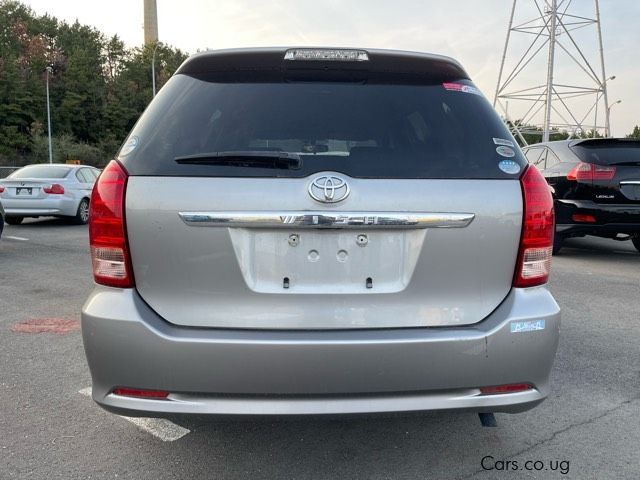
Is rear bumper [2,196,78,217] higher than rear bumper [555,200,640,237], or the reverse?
rear bumper [555,200,640,237]

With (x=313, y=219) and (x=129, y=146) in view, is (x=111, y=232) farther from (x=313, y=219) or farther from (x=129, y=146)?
(x=313, y=219)

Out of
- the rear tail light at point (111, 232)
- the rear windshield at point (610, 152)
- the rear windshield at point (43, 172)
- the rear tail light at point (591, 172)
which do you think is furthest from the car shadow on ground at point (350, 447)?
the rear windshield at point (43, 172)

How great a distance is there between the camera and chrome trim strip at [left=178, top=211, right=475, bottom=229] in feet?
6.88

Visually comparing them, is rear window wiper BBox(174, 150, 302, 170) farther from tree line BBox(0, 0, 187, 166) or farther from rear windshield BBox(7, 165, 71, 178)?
tree line BBox(0, 0, 187, 166)

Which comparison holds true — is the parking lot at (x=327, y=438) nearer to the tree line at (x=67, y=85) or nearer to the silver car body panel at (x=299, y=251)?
the silver car body panel at (x=299, y=251)

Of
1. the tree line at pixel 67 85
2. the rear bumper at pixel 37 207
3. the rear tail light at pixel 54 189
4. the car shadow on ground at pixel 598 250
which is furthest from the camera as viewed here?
the tree line at pixel 67 85

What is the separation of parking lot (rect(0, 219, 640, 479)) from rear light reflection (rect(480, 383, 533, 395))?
20cm

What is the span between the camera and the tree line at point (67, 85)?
54.4 metres

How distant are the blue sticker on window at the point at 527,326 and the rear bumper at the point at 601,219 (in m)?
6.03

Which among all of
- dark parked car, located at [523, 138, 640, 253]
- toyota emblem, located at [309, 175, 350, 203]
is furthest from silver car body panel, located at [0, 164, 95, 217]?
toyota emblem, located at [309, 175, 350, 203]

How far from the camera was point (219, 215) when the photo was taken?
2098 millimetres

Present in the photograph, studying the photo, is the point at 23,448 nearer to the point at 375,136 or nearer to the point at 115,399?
the point at 115,399

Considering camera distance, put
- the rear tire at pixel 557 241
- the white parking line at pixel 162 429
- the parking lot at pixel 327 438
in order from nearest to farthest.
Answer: the parking lot at pixel 327 438 → the white parking line at pixel 162 429 → the rear tire at pixel 557 241

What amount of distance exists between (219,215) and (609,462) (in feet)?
6.92
